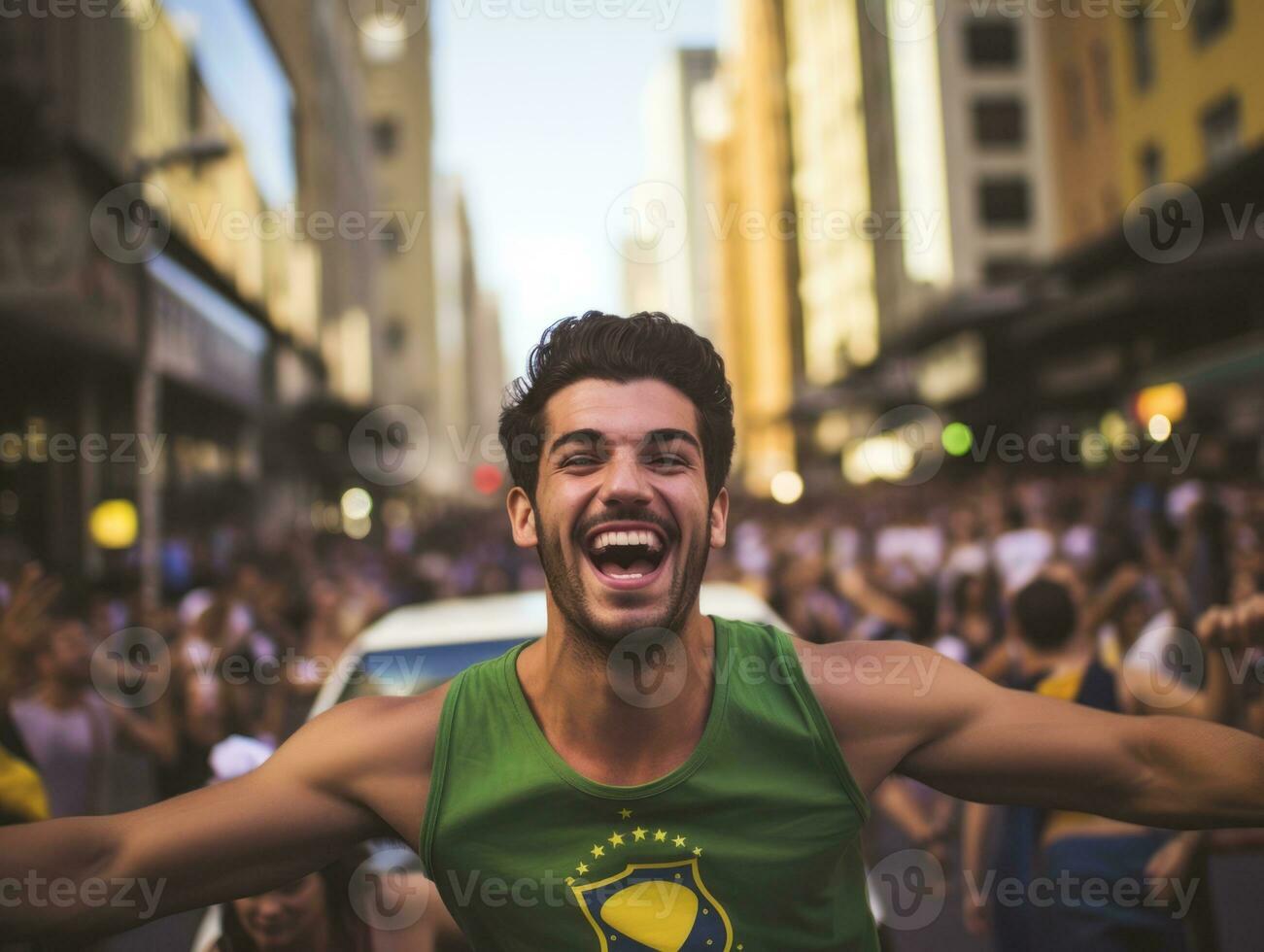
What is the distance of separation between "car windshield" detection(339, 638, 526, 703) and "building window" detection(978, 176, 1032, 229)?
4504 cm

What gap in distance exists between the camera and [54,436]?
757 inches

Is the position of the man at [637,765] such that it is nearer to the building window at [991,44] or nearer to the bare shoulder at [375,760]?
the bare shoulder at [375,760]

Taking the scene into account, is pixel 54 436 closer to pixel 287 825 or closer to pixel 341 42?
pixel 287 825

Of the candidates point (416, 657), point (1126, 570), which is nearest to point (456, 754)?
point (416, 657)

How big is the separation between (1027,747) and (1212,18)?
2646cm

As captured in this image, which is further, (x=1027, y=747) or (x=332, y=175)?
(x=332, y=175)

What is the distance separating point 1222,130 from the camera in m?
24.7

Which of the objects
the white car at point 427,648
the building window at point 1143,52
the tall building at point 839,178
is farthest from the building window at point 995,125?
the white car at point 427,648

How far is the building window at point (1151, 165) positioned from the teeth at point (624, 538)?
95.8ft

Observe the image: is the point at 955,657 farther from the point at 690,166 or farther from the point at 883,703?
the point at 690,166

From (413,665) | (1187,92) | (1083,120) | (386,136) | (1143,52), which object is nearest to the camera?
(413,665)

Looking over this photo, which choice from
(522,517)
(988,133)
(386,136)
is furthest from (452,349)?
(522,517)

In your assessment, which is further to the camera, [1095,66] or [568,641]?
[1095,66]

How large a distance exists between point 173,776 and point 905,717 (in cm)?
481
